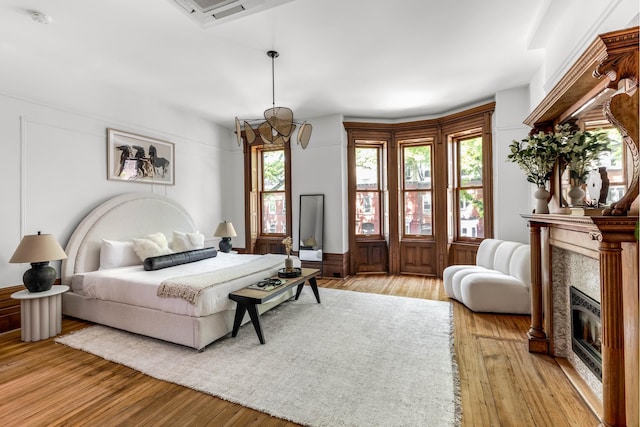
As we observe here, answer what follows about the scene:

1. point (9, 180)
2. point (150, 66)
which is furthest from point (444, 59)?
point (9, 180)

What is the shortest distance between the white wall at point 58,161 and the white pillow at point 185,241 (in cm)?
82

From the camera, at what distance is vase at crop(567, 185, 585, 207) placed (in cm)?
212

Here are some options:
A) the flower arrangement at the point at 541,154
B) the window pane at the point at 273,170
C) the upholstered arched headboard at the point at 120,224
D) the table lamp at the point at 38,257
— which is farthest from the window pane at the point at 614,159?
the upholstered arched headboard at the point at 120,224

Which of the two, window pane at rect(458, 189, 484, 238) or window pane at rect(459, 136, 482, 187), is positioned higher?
window pane at rect(459, 136, 482, 187)

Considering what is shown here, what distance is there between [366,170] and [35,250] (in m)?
4.98

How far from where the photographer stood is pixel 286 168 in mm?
6070

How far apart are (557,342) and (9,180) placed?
18.6ft

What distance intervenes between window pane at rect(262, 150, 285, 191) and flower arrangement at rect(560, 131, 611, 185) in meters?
4.83

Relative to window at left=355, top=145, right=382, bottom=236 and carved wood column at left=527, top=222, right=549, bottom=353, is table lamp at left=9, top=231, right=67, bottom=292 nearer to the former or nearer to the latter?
window at left=355, top=145, right=382, bottom=236

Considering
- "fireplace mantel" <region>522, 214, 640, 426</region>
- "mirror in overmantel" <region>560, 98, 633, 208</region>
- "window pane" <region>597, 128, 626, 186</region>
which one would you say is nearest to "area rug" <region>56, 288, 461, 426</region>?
"fireplace mantel" <region>522, 214, 640, 426</region>

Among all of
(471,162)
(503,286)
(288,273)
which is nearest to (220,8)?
(288,273)

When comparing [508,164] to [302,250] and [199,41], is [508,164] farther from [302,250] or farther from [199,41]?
[199,41]

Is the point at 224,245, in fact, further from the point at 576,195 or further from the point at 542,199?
the point at 576,195

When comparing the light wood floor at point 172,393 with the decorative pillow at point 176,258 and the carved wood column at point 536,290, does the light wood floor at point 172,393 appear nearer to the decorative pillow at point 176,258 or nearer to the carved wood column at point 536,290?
the carved wood column at point 536,290
